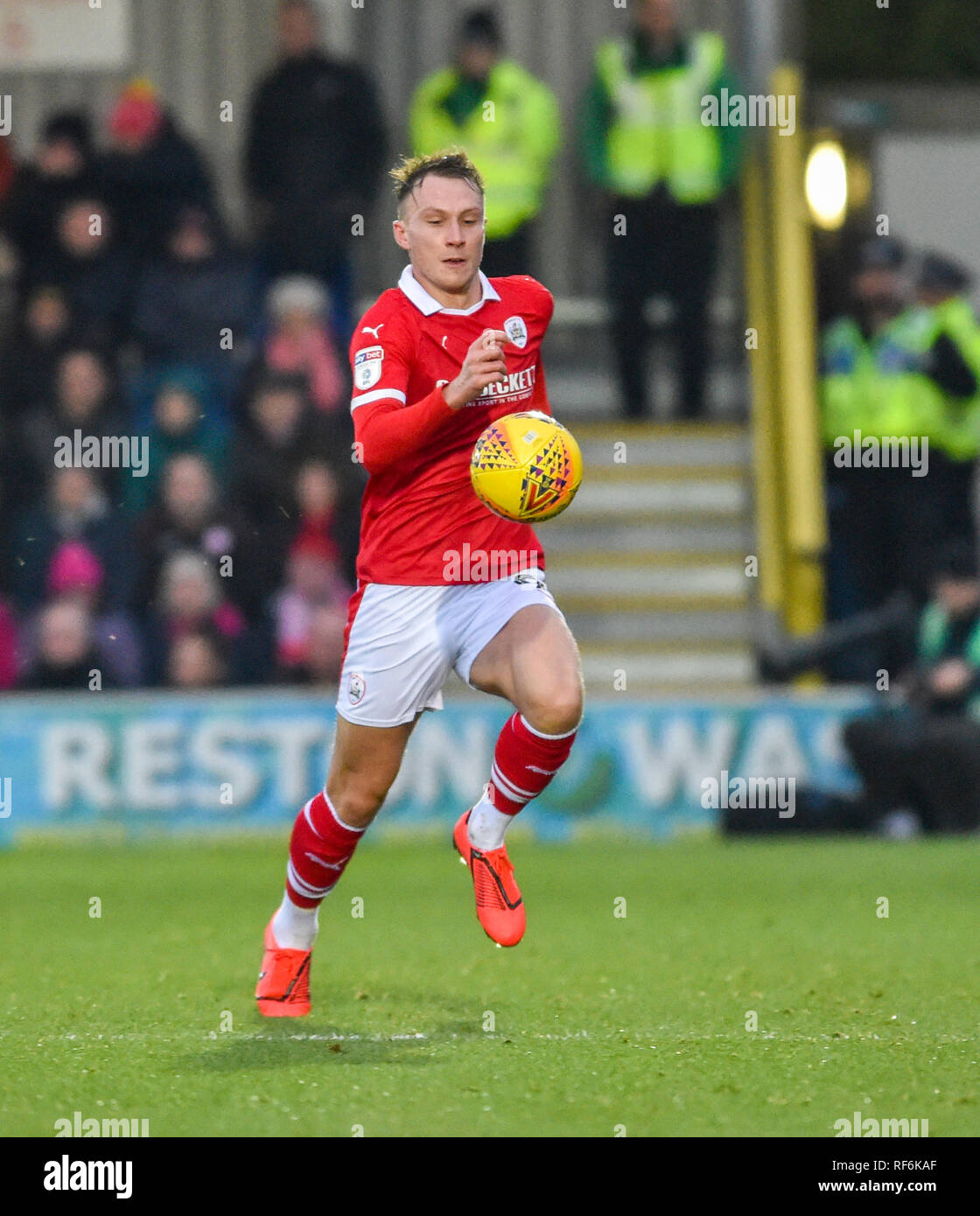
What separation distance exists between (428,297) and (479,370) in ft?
1.92

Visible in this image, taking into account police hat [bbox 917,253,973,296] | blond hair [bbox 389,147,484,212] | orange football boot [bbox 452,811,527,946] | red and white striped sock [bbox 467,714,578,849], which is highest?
police hat [bbox 917,253,973,296]

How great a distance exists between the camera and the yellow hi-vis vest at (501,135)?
12898 millimetres

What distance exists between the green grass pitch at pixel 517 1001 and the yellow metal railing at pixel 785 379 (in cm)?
244

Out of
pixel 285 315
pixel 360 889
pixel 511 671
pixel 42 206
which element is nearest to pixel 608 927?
pixel 360 889

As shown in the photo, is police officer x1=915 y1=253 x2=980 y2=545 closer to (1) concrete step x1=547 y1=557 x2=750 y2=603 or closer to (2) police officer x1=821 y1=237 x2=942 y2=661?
(2) police officer x1=821 y1=237 x2=942 y2=661

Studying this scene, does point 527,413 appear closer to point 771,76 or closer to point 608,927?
point 608,927

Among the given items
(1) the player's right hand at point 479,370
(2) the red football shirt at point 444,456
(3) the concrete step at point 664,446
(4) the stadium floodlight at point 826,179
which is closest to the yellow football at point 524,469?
(1) the player's right hand at point 479,370

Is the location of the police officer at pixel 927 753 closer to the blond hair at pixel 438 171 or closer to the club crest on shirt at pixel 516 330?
the club crest on shirt at pixel 516 330

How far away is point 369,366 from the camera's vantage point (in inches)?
231

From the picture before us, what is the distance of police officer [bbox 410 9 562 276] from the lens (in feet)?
42.2

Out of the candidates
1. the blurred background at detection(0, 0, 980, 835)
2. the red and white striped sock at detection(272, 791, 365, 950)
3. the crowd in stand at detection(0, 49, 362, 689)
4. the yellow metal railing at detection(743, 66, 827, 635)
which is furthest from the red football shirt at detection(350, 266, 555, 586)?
the yellow metal railing at detection(743, 66, 827, 635)

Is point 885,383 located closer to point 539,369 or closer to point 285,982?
point 539,369

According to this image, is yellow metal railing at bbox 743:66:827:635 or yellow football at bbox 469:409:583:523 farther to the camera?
yellow metal railing at bbox 743:66:827:635

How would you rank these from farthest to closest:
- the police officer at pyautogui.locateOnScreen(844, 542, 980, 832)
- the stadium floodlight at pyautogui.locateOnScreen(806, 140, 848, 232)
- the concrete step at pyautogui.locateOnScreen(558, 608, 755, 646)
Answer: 1. the stadium floodlight at pyautogui.locateOnScreen(806, 140, 848, 232)
2. the concrete step at pyautogui.locateOnScreen(558, 608, 755, 646)
3. the police officer at pyautogui.locateOnScreen(844, 542, 980, 832)
